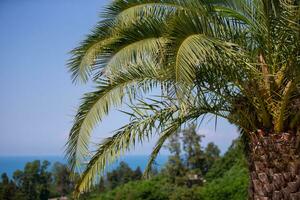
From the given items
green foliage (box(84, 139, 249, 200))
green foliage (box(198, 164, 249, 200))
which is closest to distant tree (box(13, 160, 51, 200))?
green foliage (box(84, 139, 249, 200))

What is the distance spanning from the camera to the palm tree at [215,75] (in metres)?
5.32

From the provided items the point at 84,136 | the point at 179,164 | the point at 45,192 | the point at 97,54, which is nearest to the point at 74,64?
the point at 97,54

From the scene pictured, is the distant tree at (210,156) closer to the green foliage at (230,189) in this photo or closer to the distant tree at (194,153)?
the distant tree at (194,153)

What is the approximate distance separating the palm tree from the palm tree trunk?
0.04ft

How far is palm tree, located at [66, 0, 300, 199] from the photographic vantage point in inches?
209

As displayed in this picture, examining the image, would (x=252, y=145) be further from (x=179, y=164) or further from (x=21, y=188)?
(x=21, y=188)

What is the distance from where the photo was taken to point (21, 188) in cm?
3042

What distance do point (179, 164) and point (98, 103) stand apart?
24.8 m


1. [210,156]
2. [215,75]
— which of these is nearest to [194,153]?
[210,156]

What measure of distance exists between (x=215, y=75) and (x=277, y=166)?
1.27m

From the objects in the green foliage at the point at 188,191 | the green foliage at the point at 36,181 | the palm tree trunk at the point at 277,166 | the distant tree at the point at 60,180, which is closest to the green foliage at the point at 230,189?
the green foliage at the point at 188,191

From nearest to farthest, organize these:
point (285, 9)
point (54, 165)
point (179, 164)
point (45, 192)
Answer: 1. point (285, 9)
2. point (179, 164)
3. point (45, 192)
4. point (54, 165)

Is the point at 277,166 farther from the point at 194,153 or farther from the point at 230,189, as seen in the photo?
the point at 194,153

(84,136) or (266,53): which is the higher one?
(266,53)
